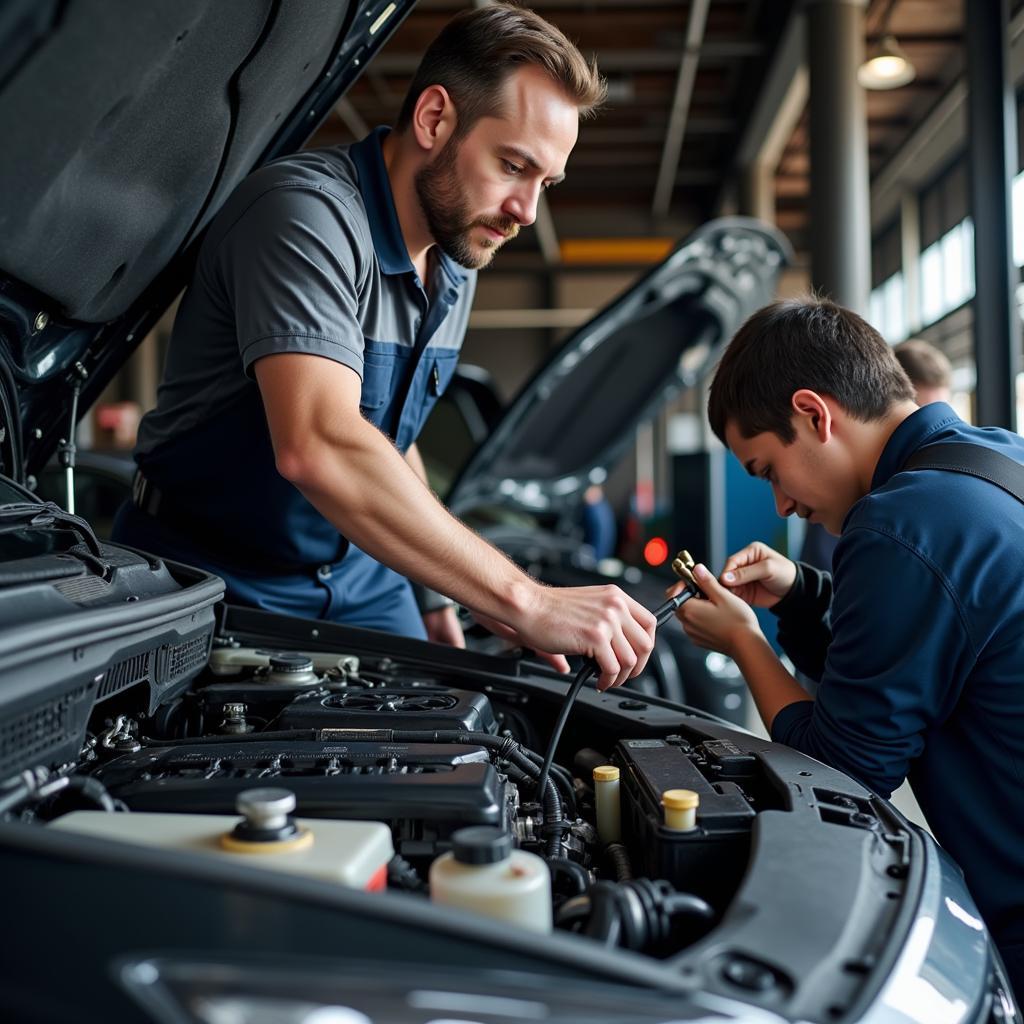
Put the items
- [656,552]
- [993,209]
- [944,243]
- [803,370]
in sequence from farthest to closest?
[944,243], [656,552], [993,209], [803,370]

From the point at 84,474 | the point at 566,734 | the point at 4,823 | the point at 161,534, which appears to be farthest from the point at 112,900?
the point at 84,474

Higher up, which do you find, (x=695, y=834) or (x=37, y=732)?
(x=37, y=732)

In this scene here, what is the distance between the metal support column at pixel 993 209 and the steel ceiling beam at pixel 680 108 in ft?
12.0

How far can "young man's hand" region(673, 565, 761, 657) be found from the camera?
1.53 meters

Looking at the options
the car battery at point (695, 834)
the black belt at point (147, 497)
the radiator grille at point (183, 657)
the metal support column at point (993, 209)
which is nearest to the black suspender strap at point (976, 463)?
the car battery at point (695, 834)

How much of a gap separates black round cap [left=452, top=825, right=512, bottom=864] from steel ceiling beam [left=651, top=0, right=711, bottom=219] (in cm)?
674

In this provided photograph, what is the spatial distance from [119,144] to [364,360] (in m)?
0.50

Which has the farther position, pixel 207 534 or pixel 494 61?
pixel 207 534

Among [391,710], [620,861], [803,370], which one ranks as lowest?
[620,861]

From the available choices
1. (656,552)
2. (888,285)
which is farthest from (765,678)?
(888,285)

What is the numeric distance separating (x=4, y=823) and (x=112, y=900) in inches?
5.4

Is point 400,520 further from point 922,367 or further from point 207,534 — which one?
point 922,367

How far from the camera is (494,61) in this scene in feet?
4.99

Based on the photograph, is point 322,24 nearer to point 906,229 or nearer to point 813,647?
point 813,647
